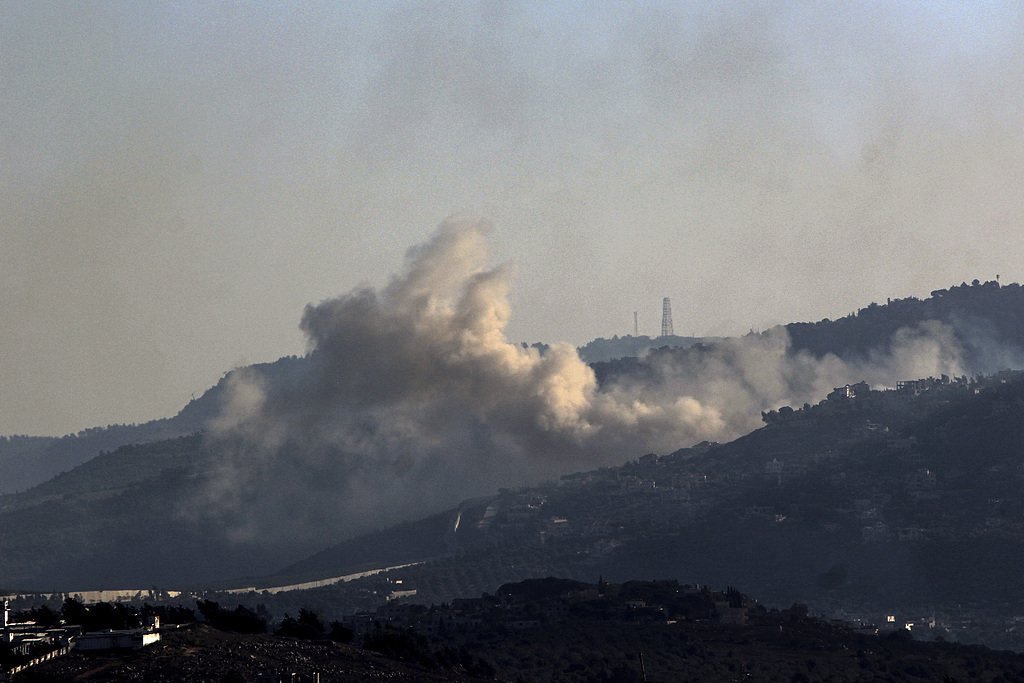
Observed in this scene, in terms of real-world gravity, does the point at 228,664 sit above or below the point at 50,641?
below

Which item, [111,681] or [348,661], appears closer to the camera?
[111,681]

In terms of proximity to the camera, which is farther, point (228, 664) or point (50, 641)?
point (50, 641)

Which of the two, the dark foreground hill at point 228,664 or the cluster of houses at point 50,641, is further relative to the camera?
the cluster of houses at point 50,641

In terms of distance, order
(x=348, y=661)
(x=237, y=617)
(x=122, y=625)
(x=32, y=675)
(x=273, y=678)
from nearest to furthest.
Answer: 1. (x=32, y=675)
2. (x=273, y=678)
3. (x=348, y=661)
4. (x=122, y=625)
5. (x=237, y=617)

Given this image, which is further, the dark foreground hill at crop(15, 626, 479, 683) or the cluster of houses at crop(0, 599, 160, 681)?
the cluster of houses at crop(0, 599, 160, 681)

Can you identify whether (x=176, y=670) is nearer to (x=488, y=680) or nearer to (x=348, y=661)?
(x=348, y=661)

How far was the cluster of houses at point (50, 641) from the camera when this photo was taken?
5738 inches

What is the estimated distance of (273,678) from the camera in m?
151

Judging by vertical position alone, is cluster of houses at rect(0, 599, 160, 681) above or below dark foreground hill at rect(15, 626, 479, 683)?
above

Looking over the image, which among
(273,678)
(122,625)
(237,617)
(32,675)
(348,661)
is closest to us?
(32,675)

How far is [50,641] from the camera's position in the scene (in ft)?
505

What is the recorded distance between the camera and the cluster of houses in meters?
146

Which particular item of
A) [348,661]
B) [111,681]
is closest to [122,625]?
[348,661]

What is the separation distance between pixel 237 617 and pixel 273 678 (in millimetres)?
43424
